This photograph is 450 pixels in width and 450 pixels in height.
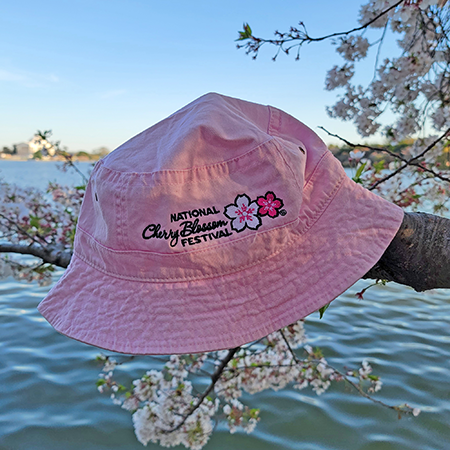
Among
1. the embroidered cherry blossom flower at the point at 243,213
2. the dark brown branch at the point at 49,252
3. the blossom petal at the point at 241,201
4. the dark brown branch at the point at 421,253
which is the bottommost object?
the dark brown branch at the point at 49,252

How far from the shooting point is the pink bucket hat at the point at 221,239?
2.89ft

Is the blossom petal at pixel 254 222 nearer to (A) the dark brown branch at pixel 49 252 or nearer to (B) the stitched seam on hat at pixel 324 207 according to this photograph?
(B) the stitched seam on hat at pixel 324 207

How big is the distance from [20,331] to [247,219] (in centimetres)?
438

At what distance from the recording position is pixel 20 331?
4395mm

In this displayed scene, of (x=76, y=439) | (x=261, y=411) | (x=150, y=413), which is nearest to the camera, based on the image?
(x=150, y=413)

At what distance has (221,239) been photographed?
921 mm

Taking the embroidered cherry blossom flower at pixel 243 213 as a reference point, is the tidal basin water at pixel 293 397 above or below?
below

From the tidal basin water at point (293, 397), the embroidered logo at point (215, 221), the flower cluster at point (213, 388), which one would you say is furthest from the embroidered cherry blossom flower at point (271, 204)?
the tidal basin water at point (293, 397)

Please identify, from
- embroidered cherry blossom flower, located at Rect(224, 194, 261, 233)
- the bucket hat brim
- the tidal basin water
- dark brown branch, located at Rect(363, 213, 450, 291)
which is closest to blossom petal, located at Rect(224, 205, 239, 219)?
embroidered cherry blossom flower, located at Rect(224, 194, 261, 233)

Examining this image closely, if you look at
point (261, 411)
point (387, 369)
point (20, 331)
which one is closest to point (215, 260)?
point (261, 411)

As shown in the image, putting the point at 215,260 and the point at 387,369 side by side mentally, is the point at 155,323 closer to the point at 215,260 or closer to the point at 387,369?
the point at 215,260

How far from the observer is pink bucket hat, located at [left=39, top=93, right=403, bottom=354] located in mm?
880

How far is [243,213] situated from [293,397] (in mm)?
2983

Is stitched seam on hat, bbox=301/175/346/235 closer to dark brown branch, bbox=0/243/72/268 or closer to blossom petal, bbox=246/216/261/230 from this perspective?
blossom petal, bbox=246/216/261/230
